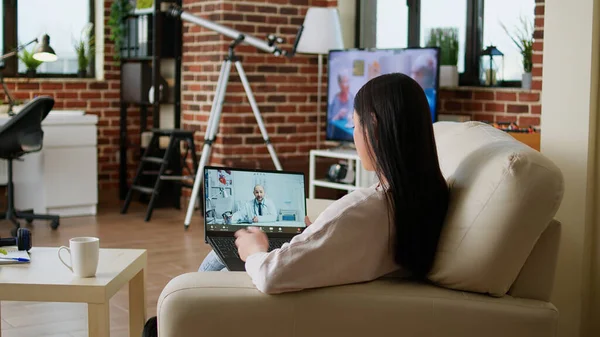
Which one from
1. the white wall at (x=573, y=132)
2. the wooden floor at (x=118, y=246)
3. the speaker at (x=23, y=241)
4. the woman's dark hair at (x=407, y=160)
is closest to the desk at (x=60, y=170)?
the wooden floor at (x=118, y=246)

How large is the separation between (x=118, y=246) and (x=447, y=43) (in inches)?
97.4

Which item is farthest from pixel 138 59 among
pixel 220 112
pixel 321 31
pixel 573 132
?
pixel 573 132

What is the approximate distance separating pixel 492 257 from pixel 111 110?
5.78 m

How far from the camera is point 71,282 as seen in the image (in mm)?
2494

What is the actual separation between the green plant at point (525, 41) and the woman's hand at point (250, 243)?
138 inches

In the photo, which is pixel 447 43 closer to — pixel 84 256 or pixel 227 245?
pixel 227 245

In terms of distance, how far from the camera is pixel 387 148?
198 cm

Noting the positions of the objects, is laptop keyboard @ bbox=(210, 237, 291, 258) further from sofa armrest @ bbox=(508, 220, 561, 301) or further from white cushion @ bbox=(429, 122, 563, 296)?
sofa armrest @ bbox=(508, 220, 561, 301)

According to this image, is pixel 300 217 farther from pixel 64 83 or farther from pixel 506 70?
pixel 64 83

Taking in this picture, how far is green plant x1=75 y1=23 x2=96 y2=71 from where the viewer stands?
23.5ft

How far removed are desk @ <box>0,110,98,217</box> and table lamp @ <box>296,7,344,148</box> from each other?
167 cm

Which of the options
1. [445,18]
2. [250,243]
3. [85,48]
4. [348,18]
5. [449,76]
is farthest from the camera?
[85,48]

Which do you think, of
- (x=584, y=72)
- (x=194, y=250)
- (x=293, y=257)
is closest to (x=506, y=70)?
(x=194, y=250)

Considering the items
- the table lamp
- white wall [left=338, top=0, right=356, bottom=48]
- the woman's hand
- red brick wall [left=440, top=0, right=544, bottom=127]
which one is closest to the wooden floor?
the table lamp
